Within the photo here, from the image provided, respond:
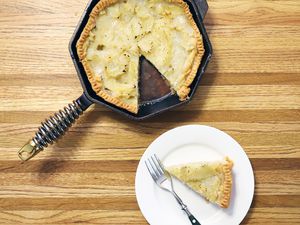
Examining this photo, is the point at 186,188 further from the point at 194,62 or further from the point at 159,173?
the point at 194,62

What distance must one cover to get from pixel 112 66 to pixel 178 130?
37cm

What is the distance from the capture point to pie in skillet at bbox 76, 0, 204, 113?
7.15 ft

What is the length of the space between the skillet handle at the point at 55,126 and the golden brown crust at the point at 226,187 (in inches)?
23.6

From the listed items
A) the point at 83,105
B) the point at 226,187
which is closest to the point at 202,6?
the point at 83,105

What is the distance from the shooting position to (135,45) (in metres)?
2.22

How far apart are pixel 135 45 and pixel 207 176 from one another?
1.98 feet

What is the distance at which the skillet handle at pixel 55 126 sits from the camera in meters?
2.12

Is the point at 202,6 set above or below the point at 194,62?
above

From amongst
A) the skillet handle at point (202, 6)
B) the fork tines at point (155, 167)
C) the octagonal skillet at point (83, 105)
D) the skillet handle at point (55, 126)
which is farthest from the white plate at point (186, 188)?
the skillet handle at point (202, 6)

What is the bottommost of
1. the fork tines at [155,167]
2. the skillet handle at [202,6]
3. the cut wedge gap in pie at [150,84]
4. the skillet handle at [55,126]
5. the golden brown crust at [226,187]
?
the golden brown crust at [226,187]

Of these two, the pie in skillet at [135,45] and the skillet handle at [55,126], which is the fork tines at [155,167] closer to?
the pie in skillet at [135,45]

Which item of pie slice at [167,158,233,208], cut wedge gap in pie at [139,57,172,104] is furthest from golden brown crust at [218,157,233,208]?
cut wedge gap in pie at [139,57,172,104]

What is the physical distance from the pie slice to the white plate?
48mm

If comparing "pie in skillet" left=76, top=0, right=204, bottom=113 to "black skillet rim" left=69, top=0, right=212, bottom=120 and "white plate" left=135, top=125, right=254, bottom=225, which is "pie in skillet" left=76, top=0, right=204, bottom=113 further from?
"white plate" left=135, top=125, right=254, bottom=225
